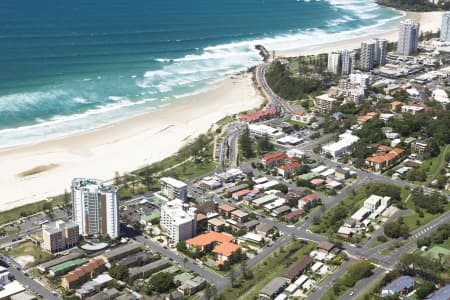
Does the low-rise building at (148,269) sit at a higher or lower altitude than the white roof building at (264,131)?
lower

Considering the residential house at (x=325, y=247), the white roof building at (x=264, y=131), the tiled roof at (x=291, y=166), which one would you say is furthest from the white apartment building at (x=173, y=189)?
the white roof building at (x=264, y=131)

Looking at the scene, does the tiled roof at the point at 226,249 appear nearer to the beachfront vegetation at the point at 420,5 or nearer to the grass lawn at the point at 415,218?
the grass lawn at the point at 415,218

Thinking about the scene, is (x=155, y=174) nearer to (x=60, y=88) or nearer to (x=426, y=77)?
(x=60, y=88)

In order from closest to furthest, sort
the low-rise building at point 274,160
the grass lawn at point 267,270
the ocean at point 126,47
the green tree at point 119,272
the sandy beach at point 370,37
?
the grass lawn at point 267,270 < the green tree at point 119,272 < the low-rise building at point 274,160 < the ocean at point 126,47 < the sandy beach at point 370,37

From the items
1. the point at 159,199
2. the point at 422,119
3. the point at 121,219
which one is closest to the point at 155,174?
the point at 159,199

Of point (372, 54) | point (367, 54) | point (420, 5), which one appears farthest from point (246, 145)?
point (420, 5)

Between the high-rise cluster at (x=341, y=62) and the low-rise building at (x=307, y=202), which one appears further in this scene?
the high-rise cluster at (x=341, y=62)

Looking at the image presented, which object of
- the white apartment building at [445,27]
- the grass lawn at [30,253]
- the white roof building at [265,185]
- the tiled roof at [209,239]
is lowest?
the grass lawn at [30,253]
